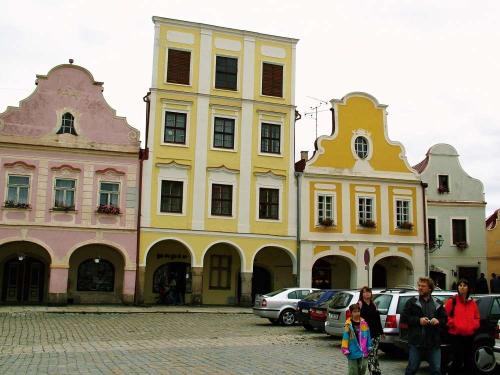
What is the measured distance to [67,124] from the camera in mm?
30969

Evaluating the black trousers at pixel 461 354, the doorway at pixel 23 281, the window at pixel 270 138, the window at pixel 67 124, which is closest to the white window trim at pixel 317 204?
the window at pixel 270 138

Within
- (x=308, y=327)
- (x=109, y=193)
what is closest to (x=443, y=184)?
(x=109, y=193)

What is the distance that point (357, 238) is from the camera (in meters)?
34.7

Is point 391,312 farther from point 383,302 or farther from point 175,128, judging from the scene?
point 175,128

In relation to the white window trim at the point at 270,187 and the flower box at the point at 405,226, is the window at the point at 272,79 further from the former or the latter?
the flower box at the point at 405,226

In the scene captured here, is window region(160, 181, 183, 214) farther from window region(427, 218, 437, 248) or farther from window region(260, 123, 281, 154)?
window region(427, 218, 437, 248)

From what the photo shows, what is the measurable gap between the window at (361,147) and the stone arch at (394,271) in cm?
602

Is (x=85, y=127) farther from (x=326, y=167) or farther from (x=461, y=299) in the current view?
(x=461, y=299)

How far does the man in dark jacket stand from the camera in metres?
10.1

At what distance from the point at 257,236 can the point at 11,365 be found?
21473 millimetres

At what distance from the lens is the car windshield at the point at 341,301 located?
17445 millimetres

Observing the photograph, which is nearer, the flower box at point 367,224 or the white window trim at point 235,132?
the white window trim at point 235,132

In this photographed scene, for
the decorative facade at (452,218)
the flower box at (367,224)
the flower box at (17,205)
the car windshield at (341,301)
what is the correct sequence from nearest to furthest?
the car windshield at (341,301), the flower box at (17,205), the flower box at (367,224), the decorative facade at (452,218)

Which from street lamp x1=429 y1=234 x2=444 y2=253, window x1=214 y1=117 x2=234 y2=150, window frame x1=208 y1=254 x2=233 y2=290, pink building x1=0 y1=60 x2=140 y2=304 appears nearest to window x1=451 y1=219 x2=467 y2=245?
street lamp x1=429 y1=234 x2=444 y2=253
